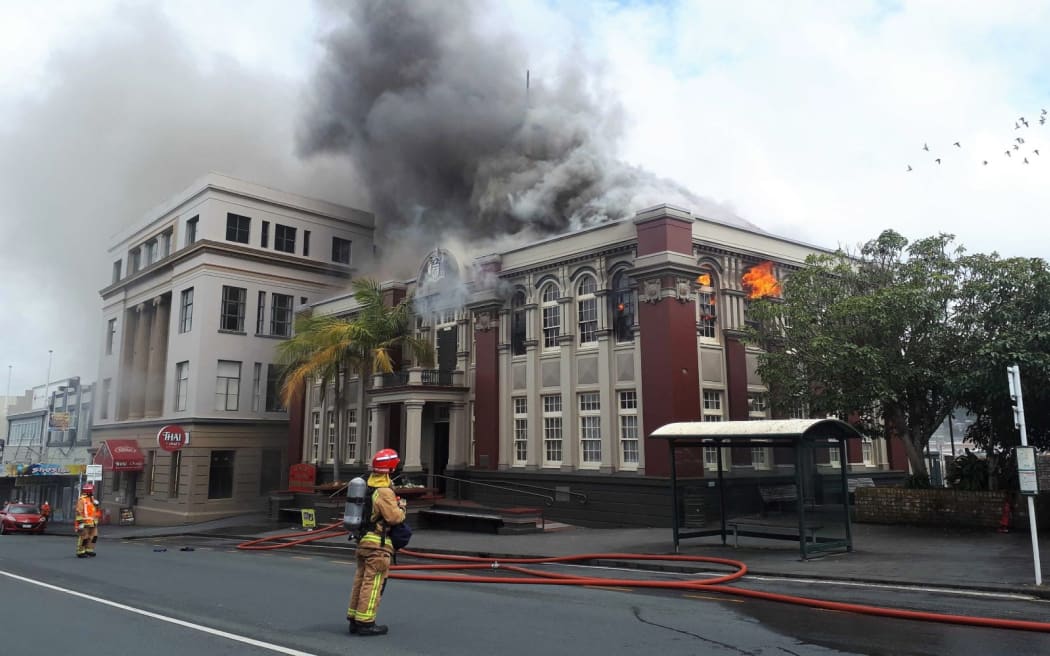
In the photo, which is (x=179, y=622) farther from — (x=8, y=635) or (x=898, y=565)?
(x=898, y=565)

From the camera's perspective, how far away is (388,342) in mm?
27281

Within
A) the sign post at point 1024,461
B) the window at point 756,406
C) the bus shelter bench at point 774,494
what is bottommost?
the bus shelter bench at point 774,494

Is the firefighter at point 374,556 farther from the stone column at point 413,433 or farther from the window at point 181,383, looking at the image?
the window at point 181,383

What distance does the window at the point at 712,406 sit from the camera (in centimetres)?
2198

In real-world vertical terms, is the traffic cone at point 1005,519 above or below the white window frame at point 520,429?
below

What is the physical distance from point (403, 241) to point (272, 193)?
733 cm

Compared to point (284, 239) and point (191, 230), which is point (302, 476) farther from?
point (191, 230)

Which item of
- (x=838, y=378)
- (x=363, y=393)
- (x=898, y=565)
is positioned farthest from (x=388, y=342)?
(x=898, y=565)

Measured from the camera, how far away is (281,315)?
38938 mm

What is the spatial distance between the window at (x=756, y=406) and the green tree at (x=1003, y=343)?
17.8 ft

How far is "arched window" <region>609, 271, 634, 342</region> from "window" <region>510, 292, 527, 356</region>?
369 centimetres

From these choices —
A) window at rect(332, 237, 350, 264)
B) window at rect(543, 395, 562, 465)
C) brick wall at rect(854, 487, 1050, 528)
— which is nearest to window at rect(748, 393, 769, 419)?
brick wall at rect(854, 487, 1050, 528)

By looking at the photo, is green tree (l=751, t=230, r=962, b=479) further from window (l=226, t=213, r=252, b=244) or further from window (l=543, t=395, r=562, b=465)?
window (l=226, t=213, r=252, b=244)

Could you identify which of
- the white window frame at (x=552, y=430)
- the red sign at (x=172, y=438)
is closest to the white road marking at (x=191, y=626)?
the white window frame at (x=552, y=430)
